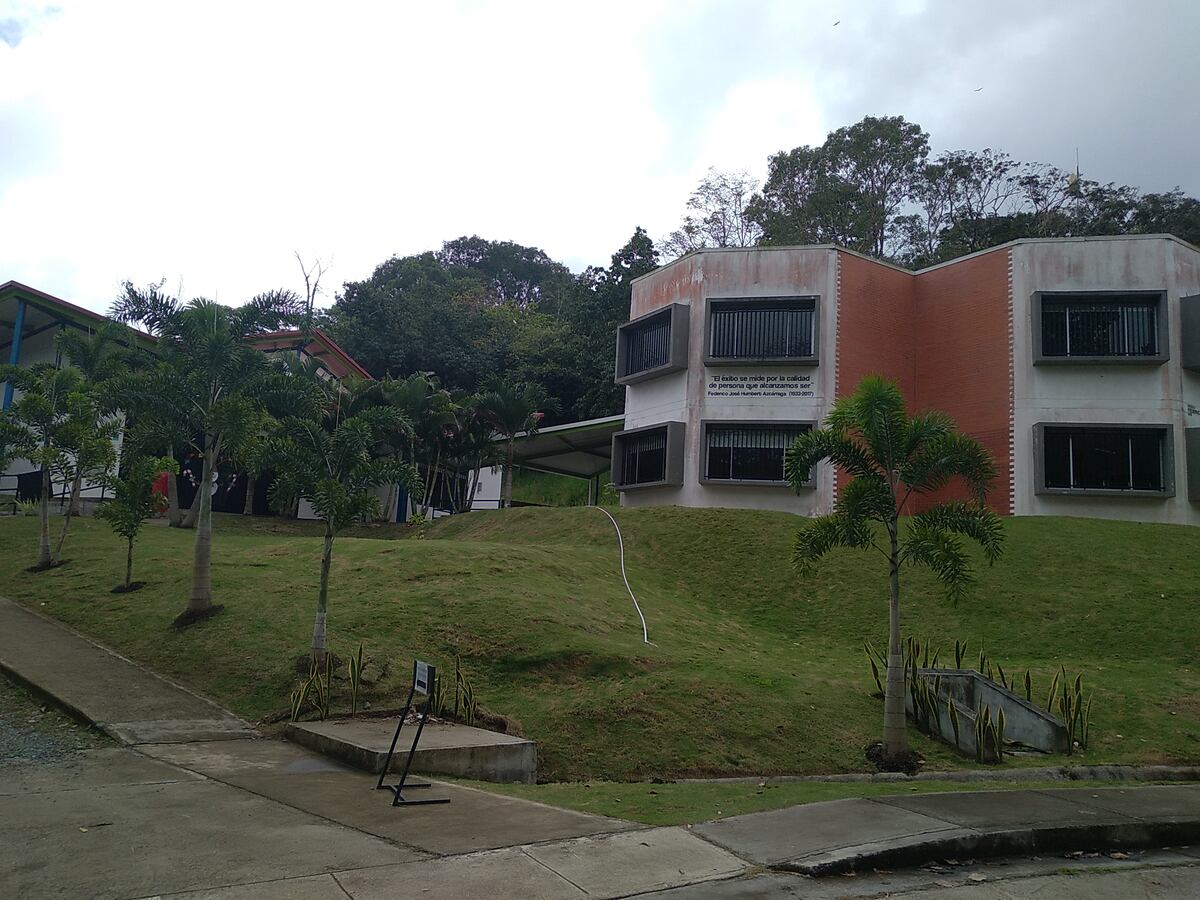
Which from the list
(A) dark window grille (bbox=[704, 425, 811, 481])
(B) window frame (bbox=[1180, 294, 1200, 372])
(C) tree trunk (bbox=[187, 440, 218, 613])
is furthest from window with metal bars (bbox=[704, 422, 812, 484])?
(C) tree trunk (bbox=[187, 440, 218, 613])

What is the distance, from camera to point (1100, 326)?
25859 millimetres

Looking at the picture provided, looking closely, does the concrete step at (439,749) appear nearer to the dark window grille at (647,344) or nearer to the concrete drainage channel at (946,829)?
the concrete drainage channel at (946,829)

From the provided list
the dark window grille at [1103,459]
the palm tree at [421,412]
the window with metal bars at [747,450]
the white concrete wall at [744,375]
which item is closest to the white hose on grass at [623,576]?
the white concrete wall at [744,375]

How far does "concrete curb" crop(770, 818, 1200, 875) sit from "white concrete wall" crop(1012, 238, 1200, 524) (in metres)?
19.0

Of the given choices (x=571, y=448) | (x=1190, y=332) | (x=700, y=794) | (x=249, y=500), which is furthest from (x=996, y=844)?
(x=249, y=500)

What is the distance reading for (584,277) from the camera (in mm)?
51031

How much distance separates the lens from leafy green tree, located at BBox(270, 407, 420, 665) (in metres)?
13.3

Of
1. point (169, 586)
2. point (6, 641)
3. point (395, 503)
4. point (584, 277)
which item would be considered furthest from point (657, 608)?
point (584, 277)

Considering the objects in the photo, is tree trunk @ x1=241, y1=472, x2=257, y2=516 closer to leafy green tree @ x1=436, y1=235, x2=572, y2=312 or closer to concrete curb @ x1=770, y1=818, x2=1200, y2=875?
concrete curb @ x1=770, y1=818, x2=1200, y2=875

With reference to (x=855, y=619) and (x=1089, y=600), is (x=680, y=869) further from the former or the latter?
(x=1089, y=600)

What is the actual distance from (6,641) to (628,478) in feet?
60.7

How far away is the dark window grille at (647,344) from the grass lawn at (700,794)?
19.8 metres

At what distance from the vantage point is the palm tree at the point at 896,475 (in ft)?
37.4

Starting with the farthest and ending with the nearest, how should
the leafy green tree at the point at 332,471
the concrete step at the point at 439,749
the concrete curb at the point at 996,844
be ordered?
the leafy green tree at the point at 332,471, the concrete step at the point at 439,749, the concrete curb at the point at 996,844
